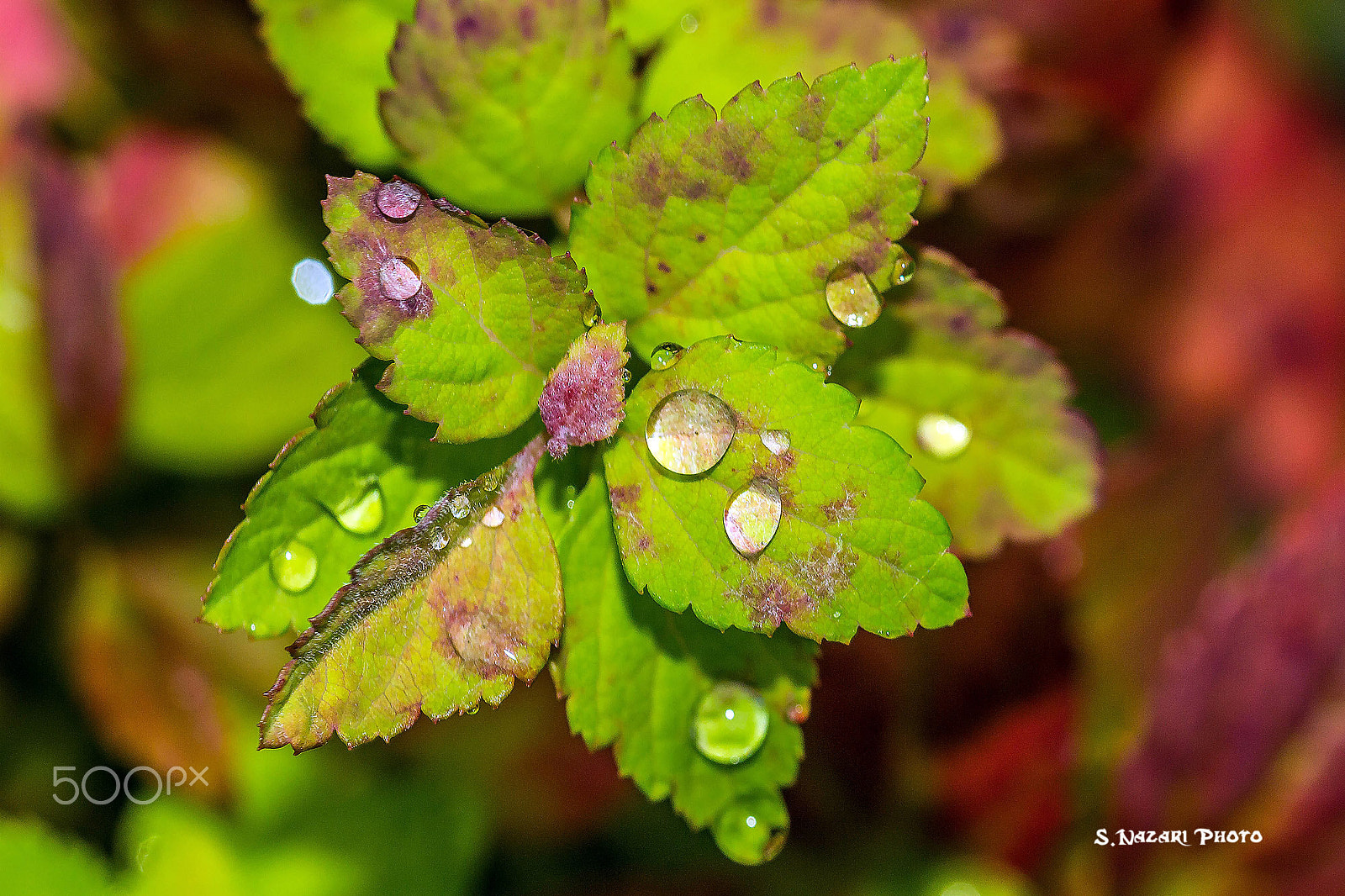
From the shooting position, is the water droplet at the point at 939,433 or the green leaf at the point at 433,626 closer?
the green leaf at the point at 433,626

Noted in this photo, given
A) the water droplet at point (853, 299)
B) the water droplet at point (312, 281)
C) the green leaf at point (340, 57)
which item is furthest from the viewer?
A: the water droplet at point (312, 281)

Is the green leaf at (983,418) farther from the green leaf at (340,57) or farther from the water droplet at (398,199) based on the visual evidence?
the green leaf at (340,57)

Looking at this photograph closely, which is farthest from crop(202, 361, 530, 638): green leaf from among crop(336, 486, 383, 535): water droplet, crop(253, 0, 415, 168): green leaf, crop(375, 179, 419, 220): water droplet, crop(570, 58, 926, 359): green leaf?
crop(253, 0, 415, 168): green leaf

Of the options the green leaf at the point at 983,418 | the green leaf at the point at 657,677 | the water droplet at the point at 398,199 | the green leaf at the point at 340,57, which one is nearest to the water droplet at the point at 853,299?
the green leaf at the point at 983,418

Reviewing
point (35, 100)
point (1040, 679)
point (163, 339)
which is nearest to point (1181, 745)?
point (1040, 679)

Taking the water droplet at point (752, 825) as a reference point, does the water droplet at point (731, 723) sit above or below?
above

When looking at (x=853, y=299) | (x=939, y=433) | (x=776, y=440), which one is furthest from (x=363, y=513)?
(x=939, y=433)
